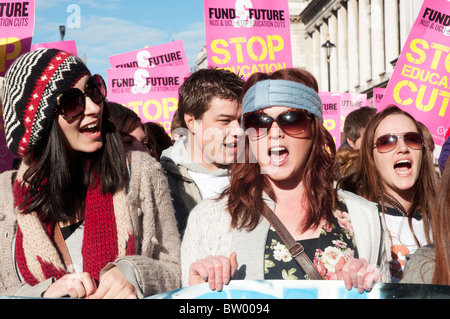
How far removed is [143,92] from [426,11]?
14.8 ft

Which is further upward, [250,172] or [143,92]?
[143,92]

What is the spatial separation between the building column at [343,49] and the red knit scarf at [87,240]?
46.3 metres

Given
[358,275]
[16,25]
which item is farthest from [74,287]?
[16,25]

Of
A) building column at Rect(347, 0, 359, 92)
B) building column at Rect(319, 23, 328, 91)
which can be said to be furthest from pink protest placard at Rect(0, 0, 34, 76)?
building column at Rect(319, 23, 328, 91)

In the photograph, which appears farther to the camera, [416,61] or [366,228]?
[416,61]

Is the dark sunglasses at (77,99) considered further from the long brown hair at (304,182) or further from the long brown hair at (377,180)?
the long brown hair at (377,180)

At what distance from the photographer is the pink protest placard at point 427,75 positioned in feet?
20.1

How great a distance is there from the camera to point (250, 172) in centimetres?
266

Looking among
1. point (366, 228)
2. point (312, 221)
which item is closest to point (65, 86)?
point (312, 221)

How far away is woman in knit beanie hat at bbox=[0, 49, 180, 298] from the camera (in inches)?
98.2

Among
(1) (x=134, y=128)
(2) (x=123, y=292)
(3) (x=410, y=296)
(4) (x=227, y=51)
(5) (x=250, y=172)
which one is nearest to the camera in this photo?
(3) (x=410, y=296)

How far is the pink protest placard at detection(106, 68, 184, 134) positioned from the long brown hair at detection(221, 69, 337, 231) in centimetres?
670

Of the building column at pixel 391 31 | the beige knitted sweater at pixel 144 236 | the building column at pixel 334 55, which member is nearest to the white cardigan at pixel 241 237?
the beige knitted sweater at pixel 144 236

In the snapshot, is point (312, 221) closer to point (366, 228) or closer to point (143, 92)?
point (366, 228)
